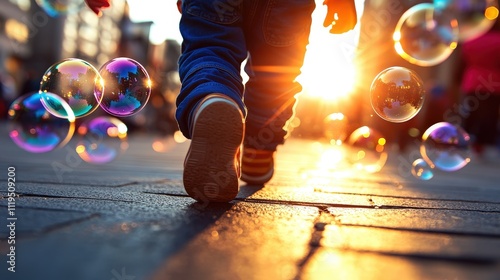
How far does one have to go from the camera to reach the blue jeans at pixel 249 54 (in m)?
1.60

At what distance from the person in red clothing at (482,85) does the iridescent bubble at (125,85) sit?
14.7 feet

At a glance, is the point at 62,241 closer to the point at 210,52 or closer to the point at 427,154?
the point at 210,52

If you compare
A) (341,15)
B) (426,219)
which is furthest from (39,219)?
(341,15)

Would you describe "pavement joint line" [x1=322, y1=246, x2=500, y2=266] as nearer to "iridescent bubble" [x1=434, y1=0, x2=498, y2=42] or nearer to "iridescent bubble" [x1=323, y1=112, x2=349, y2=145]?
"iridescent bubble" [x1=323, y1=112, x2=349, y2=145]

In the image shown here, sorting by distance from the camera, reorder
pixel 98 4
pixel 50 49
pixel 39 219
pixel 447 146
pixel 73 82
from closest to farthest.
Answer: pixel 39 219 < pixel 98 4 < pixel 73 82 < pixel 447 146 < pixel 50 49

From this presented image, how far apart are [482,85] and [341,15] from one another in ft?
13.8

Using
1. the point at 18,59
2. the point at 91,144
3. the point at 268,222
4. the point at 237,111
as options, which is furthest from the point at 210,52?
the point at 18,59

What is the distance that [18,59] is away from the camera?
33.0 m

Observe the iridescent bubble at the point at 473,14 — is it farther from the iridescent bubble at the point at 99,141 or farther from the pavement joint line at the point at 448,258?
the pavement joint line at the point at 448,258

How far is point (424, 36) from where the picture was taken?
3.66m

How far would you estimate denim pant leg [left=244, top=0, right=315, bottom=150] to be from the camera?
5.91 feet

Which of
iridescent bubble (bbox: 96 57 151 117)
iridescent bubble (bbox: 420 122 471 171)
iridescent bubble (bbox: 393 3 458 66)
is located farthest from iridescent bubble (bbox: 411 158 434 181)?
iridescent bubble (bbox: 96 57 151 117)

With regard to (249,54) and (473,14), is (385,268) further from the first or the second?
(473,14)

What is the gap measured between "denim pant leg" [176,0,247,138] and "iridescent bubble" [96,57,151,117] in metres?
0.59
